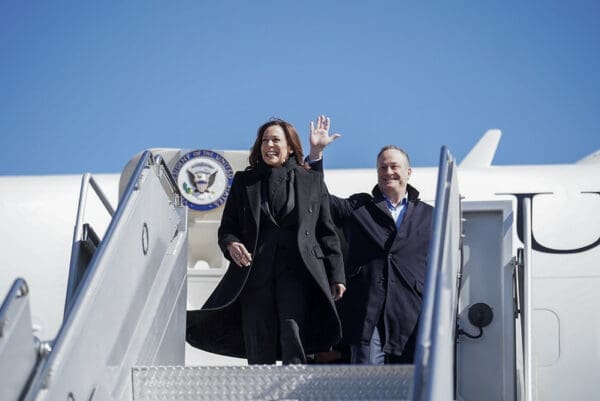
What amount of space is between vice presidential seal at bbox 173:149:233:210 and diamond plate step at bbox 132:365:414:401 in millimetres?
4066

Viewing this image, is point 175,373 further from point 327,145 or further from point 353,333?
point 327,145

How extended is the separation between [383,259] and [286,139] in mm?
960

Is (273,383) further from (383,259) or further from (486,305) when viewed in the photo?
(486,305)

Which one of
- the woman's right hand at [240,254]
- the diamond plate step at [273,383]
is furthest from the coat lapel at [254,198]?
the diamond plate step at [273,383]

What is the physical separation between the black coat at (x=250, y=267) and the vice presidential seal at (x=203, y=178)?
298 centimetres

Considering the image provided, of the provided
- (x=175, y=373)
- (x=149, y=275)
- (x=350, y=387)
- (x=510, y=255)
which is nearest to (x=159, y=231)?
(x=149, y=275)

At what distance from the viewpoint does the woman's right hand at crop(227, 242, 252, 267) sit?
17.7 ft

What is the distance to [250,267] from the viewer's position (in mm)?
5441

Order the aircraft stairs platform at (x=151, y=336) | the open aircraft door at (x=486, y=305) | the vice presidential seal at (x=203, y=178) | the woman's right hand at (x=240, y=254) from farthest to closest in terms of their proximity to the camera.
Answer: the vice presidential seal at (x=203, y=178) → the open aircraft door at (x=486, y=305) → the woman's right hand at (x=240, y=254) → the aircraft stairs platform at (x=151, y=336)

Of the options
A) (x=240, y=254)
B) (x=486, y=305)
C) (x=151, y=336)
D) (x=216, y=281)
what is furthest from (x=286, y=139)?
(x=216, y=281)

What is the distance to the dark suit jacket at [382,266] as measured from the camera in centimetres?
550

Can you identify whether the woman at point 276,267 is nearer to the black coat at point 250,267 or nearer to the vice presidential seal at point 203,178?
the black coat at point 250,267

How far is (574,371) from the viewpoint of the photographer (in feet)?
26.7

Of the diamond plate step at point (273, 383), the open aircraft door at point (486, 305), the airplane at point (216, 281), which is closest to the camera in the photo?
the airplane at point (216, 281)
